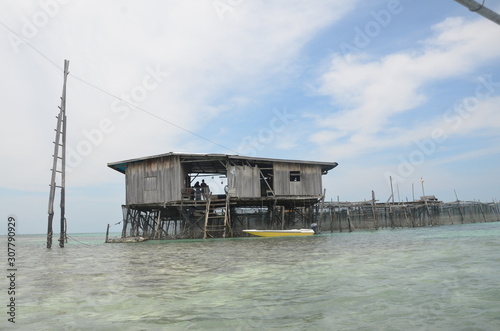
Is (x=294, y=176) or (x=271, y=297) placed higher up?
(x=294, y=176)

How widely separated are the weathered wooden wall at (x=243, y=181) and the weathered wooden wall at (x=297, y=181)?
152 cm

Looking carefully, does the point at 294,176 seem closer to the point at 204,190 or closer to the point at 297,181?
the point at 297,181

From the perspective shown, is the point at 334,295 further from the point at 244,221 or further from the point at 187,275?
the point at 244,221

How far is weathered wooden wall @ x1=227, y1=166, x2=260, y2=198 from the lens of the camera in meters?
27.7

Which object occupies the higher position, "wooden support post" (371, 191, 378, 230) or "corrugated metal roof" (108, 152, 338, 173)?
"corrugated metal roof" (108, 152, 338, 173)

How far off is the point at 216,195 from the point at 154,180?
4.75 metres

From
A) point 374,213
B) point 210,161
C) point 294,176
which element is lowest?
point 374,213

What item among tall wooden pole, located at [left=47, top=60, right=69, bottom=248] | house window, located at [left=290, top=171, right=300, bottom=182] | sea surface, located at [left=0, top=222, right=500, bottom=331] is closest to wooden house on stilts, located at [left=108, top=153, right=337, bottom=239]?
house window, located at [left=290, top=171, right=300, bottom=182]

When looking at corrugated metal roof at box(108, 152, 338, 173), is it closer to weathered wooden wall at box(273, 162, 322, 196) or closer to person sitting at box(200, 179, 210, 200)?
weathered wooden wall at box(273, 162, 322, 196)

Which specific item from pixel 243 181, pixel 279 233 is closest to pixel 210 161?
pixel 243 181

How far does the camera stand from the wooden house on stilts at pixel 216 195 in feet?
89.0

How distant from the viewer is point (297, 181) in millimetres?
30062

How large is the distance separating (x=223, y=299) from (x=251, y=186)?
22.1 m

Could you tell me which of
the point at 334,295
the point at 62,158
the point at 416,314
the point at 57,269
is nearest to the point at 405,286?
the point at 334,295
